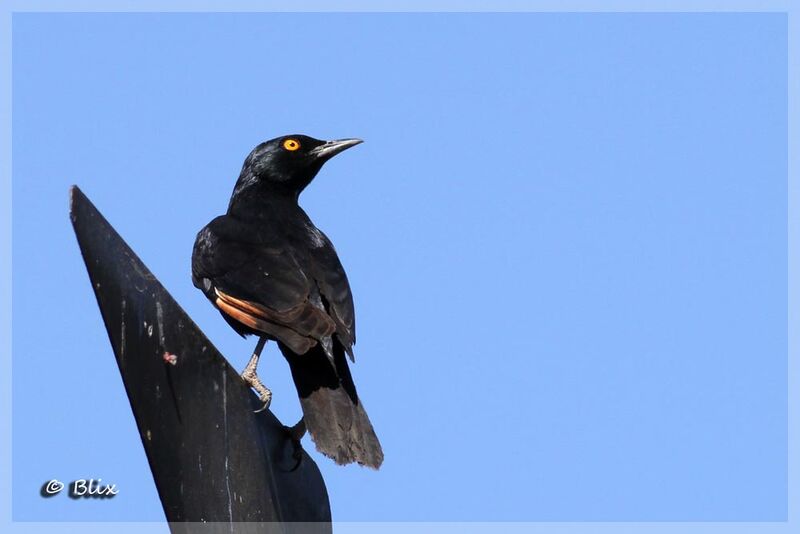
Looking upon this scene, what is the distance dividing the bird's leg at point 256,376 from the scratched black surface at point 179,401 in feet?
4.70

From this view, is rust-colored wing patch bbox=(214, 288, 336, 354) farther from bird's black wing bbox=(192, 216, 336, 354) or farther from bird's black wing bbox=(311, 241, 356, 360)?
bird's black wing bbox=(311, 241, 356, 360)

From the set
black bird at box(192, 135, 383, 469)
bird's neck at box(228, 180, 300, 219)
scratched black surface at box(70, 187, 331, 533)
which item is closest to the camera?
scratched black surface at box(70, 187, 331, 533)

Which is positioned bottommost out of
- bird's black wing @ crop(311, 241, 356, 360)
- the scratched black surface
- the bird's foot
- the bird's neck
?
the scratched black surface

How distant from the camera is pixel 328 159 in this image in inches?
314

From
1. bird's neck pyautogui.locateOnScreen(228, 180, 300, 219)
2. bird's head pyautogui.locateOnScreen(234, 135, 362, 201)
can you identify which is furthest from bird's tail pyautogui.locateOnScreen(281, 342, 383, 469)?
bird's head pyautogui.locateOnScreen(234, 135, 362, 201)

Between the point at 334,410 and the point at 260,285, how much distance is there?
1193mm

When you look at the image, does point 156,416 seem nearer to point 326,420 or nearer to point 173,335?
point 173,335

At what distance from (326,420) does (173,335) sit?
1.43m

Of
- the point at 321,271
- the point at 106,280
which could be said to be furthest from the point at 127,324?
the point at 321,271

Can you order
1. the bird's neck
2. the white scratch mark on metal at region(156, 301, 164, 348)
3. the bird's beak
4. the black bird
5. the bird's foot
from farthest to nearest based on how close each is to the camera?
1. the bird's beak
2. the bird's neck
3. the bird's foot
4. the black bird
5. the white scratch mark on metal at region(156, 301, 164, 348)

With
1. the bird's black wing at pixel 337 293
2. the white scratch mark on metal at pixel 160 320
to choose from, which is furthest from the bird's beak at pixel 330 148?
the white scratch mark on metal at pixel 160 320

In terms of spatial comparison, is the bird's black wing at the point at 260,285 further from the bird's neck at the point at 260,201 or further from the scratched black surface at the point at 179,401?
the scratched black surface at the point at 179,401

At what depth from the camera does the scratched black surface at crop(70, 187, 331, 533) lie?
346 centimetres

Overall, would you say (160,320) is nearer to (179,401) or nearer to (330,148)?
(179,401)
